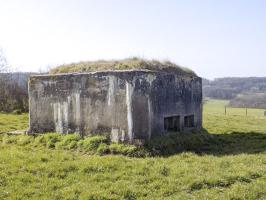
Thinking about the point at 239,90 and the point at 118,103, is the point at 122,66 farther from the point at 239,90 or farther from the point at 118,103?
the point at 239,90

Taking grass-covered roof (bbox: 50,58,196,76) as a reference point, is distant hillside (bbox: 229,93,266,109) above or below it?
below

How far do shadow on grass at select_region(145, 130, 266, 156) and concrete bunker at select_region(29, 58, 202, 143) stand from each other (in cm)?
40

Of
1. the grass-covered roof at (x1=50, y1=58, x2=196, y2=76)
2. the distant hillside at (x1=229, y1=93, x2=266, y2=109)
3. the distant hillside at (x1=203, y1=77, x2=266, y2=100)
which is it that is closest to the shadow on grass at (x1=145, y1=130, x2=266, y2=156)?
the grass-covered roof at (x1=50, y1=58, x2=196, y2=76)

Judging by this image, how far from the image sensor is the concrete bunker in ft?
35.4

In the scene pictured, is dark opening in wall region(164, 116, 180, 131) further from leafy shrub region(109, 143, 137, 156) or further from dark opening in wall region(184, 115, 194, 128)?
leafy shrub region(109, 143, 137, 156)

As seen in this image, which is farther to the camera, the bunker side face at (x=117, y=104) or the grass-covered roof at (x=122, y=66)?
the grass-covered roof at (x=122, y=66)

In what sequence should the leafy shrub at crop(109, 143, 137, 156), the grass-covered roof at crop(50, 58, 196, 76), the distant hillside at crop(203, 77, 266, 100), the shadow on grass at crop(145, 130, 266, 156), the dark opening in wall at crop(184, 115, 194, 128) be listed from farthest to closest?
the distant hillside at crop(203, 77, 266, 100)
the dark opening in wall at crop(184, 115, 194, 128)
the grass-covered roof at crop(50, 58, 196, 76)
the shadow on grass at crop(145, 130, 266, 156)
the leafy shrub at crop(109, 143, 137, 156)

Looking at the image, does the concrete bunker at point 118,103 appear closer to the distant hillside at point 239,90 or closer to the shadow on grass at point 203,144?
the shadow on grass at point 203,144

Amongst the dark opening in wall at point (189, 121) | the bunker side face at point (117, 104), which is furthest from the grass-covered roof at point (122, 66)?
the dark opening in wall at point (189, 121)

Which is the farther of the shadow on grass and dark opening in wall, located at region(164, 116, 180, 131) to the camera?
dark opening in wall, located at region(164, 116, 180, 131)

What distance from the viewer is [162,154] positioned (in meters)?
10.3

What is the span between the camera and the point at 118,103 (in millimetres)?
11055

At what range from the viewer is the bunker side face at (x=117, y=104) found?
10789 millimetres

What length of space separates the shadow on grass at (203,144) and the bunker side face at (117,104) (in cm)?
39
